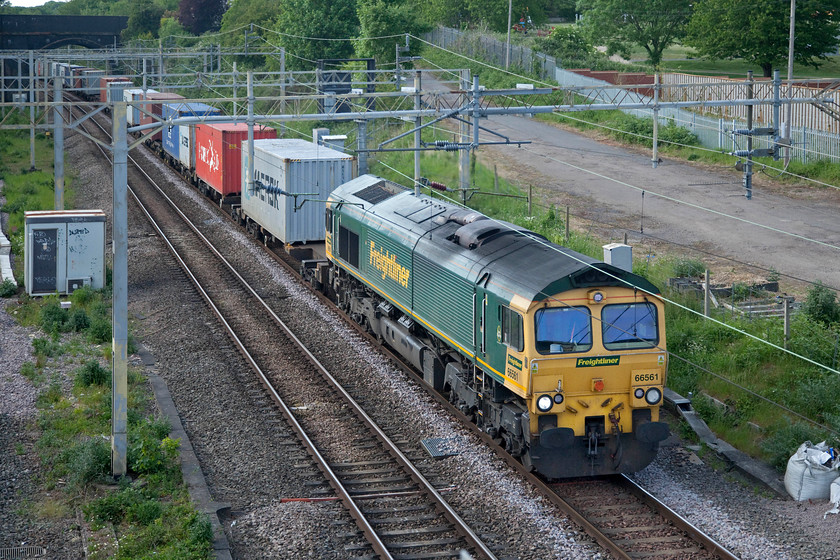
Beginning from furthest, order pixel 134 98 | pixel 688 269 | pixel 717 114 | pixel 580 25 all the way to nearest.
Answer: pixel 580 25 → pixel 134 98 → pixel 717 114 → pixel 688 269

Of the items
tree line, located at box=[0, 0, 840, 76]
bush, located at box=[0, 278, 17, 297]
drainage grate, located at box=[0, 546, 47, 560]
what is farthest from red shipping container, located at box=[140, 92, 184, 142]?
drainage grate, located at box=[0, 546, 47, 560]

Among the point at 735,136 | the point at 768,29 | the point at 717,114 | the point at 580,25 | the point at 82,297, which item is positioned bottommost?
the point at 82,297

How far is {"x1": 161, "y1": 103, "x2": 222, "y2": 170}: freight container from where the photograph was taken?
138 feet

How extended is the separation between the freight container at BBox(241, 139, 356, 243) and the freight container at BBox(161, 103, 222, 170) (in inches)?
445

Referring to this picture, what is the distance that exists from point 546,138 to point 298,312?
92.4 ft

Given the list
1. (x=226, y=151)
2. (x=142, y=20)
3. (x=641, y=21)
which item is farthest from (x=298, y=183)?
(x=142, y=20)

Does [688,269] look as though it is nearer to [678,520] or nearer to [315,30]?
[678,520]

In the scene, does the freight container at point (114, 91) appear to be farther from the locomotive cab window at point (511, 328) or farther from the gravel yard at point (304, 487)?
the locomotive cab window at point (511, 328)

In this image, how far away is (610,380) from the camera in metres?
13.6

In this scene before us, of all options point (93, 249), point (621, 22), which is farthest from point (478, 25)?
point (93, 249)

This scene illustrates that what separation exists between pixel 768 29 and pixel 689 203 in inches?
621

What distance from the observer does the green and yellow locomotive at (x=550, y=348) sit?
1335 cm

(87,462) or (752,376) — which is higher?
(752,376)

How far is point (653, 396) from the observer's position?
13.7 meters
